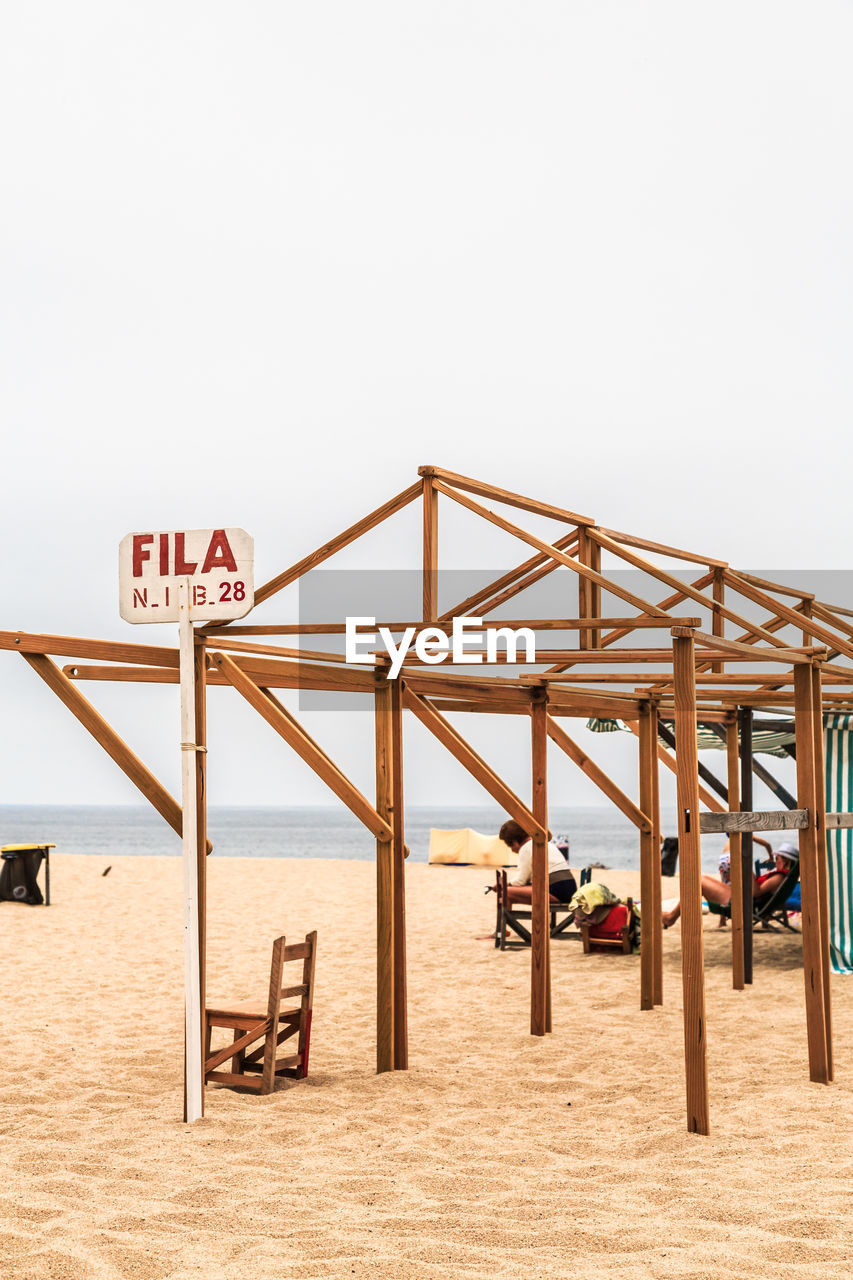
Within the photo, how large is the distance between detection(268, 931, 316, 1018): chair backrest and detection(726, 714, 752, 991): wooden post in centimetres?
368

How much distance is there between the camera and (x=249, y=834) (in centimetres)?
6562

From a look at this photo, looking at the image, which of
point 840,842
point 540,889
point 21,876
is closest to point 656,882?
point 540,889

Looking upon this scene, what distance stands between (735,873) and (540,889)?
1898 mm

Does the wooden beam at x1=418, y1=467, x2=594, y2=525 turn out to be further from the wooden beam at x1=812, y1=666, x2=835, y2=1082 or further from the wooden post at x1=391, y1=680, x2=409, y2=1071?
the wooden beam at x1=812, y1=666, x2=835, y2=1082

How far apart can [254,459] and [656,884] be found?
Answer: 4124 centimetres

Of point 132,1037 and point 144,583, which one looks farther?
point 132,1037

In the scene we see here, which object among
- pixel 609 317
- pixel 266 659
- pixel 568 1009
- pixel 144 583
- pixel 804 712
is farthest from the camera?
pixel 609 317

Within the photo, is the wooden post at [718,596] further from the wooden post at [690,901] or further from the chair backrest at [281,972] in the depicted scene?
the chair backrest at [281,972]

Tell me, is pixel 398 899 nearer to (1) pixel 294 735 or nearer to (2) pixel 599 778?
(1) pixel 294 735

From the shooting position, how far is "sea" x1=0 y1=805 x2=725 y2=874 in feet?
164

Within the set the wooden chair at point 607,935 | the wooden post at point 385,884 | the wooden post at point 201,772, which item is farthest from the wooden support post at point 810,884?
the wooden chair at point 607,935

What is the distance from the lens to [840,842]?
9.82 metres

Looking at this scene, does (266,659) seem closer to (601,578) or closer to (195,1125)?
(601,578)

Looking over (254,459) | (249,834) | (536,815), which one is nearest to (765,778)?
(536,815)
